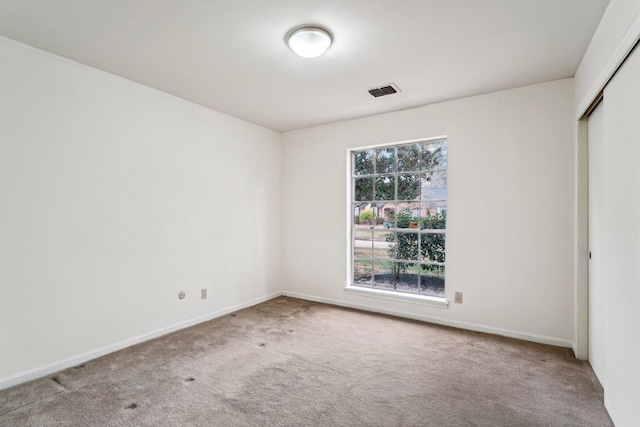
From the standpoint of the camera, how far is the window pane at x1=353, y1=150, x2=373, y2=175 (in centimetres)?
452

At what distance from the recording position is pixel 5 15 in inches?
84.7

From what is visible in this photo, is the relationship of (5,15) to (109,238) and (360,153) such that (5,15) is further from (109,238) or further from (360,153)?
(360,153)

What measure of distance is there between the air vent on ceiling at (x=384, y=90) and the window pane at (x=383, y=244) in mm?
1769

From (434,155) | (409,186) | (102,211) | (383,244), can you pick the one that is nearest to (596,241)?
(434,155)

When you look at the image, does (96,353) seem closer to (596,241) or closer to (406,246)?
(406,246)

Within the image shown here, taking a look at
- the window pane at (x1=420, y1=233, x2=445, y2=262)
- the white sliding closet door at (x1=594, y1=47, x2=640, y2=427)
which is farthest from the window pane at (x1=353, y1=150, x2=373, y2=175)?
the white sliding closet door at (x1=594, y1=47, x2=640, y2=427)

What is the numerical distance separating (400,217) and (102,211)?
131 inches

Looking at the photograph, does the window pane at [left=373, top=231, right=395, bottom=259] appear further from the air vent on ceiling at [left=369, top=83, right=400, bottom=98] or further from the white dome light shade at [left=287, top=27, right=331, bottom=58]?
the white dome light shade at [left=287, top=27, right=331, bottom=58]

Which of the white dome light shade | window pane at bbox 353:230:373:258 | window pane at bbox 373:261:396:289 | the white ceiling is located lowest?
window pane at bbox 373:261:396:289

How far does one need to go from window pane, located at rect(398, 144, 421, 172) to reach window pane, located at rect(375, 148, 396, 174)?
9 cm

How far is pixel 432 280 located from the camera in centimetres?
399

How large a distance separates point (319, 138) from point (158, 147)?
2.22 m

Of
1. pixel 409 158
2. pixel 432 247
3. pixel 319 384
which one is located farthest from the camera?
pixel 409 158

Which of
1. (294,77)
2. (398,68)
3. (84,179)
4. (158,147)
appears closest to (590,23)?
(398,68)
